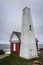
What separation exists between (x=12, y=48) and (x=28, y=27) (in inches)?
197

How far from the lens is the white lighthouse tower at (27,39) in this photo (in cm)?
1709

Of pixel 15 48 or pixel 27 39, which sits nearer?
pixel 27 39

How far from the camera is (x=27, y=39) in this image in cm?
1716

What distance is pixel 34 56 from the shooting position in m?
17.8

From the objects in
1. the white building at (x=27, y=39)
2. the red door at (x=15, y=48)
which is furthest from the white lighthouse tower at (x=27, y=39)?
the red door at (x=15, y=48)

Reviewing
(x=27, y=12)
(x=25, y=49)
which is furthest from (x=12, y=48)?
(x=27, y=12)

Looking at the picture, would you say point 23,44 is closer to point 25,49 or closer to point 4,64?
point 25,49

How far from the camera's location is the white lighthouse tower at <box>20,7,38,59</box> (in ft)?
56.1

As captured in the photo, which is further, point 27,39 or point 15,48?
point 15,48

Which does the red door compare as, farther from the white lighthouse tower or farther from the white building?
the white lighthouse tower

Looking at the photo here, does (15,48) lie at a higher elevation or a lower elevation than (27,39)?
lower

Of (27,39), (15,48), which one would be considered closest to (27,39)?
(27,39)

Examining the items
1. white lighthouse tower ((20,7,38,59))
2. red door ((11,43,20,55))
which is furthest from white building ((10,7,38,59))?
red door ((11,43,20,55))

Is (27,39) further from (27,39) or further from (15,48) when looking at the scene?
(15,48)
